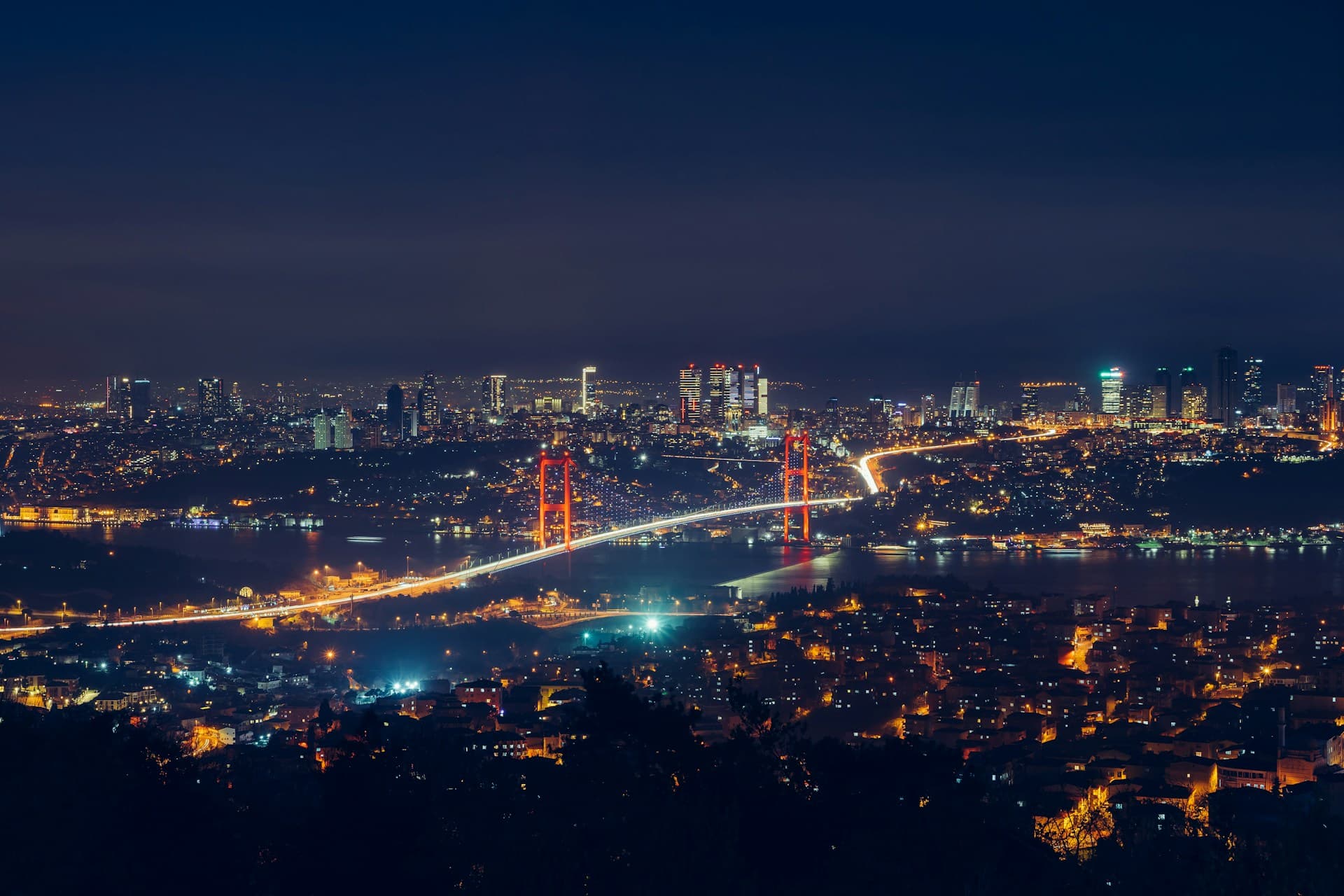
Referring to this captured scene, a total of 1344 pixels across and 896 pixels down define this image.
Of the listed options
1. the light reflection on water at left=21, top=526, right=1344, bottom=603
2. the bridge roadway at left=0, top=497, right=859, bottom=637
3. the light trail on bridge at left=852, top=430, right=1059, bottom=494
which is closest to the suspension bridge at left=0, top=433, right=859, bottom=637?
the bridge roadway at left=0, top=497, right=859, bottom=637

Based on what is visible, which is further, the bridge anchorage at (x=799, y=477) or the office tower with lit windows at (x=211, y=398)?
the office tower with lit windows at (x=211, y=398)

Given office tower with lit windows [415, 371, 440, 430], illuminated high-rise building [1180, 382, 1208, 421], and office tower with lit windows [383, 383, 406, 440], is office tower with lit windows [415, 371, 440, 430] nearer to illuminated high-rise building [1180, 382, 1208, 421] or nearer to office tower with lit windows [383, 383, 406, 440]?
office tower with lit windows [383, 383, 406, 440]

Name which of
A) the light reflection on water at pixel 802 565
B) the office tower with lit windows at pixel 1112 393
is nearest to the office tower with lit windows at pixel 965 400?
the office tower with lit windows at pixel 1112 393

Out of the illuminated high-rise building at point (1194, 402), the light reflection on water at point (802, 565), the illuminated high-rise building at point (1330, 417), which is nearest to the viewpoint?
the light reflection on water at point (802, 565)

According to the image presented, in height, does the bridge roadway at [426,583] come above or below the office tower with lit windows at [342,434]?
below

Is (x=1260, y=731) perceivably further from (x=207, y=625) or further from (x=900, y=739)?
(x=207, y=625)

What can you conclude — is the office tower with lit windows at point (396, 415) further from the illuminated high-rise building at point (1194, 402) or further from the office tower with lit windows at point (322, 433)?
the illuminated high-rise building at point (1194, 402)
